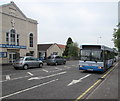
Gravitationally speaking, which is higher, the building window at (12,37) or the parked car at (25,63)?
the building window at (12,37)

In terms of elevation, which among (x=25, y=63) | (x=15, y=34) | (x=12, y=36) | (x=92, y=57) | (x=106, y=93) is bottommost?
(x=106, y=93)

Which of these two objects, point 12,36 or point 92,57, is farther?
point 12,36

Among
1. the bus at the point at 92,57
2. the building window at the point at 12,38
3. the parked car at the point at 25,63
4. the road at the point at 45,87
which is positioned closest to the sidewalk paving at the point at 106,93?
the road at the point at 45,87

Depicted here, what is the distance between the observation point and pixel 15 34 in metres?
28.0

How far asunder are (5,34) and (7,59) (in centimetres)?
446

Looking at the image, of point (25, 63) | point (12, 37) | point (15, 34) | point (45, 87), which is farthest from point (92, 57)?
point (15, 34)

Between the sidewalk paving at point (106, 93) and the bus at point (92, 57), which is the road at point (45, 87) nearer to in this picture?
the sidewalk paving at point (106, 93)

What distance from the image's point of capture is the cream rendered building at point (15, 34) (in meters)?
25.4

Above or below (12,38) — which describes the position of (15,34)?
above

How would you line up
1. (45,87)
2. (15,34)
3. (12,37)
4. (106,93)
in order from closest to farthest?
(106,93) → (45,87) → (12,37) → (15,34)

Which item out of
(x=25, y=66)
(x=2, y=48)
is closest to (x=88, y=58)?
(x=25, y=66)

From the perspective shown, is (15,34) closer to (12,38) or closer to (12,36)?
(12,36)

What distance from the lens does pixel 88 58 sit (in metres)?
14.1

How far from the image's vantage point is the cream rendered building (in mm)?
25433
